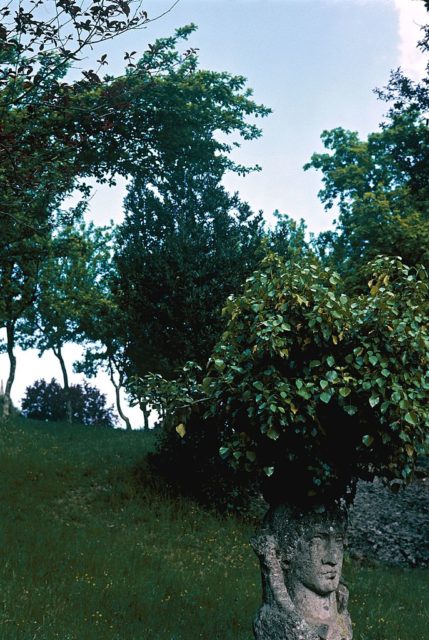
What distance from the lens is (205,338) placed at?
1933 centimetres

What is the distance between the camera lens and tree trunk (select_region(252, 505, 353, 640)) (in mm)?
8164

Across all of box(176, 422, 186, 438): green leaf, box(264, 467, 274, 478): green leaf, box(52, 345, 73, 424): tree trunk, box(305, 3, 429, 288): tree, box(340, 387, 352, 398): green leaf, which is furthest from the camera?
box(52, 345, 73, 424): tree trunk

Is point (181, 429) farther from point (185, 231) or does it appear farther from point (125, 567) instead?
point (185, 231)

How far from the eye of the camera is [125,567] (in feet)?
43.3

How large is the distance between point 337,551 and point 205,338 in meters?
11.1

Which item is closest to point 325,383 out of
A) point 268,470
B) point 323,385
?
point 323,385

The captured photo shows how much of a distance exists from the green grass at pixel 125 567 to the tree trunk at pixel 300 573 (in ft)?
7.53

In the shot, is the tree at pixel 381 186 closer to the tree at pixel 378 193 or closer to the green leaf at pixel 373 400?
the tree at pixel 378 193

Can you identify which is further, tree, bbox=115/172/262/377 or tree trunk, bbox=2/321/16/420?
tree trunk, bbox=2/321/16/420

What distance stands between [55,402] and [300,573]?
39456 millimetres

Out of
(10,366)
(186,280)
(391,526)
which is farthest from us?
(10,366)

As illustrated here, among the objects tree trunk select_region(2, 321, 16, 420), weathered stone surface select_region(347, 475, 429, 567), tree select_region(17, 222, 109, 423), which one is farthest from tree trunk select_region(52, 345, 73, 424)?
weathered stone surface select_region(347, 475, 429, 567)

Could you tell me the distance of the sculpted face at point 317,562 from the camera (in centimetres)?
831

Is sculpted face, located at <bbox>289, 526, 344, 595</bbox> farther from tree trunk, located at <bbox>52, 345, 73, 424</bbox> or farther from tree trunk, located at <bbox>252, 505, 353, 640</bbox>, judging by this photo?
tree trunk, located at <bbox>52, 345, 73, 424</bbox>
